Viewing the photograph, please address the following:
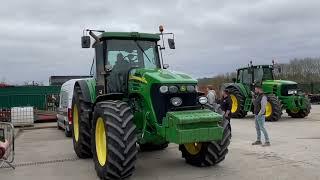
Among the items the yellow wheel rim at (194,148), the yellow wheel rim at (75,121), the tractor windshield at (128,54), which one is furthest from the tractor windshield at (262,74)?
the yellow wheel rim at (194,148)

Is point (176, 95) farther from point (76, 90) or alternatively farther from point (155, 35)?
point (76, 90)

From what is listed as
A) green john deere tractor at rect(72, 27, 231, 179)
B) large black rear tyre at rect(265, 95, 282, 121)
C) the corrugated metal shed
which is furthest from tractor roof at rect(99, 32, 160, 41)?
the corrugated metal shed

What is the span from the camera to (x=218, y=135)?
776 cm

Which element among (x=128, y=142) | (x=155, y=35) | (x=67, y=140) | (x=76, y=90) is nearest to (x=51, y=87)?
(x=67, y=140)

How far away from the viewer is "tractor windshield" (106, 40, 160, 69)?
969cm

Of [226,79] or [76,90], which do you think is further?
[226,79]

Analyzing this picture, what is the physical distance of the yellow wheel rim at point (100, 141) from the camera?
8.38 m

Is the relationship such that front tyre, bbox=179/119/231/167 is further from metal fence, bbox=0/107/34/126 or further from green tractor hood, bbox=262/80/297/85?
metal fence, bbox=0/107/34/126

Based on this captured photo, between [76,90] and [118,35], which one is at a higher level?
[118,35]

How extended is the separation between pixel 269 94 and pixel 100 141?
12843 millimetres

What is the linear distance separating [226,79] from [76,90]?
35.6m

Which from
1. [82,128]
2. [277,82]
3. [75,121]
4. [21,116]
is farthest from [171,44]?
[21,116]

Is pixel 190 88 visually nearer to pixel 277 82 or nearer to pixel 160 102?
pixel 160 102

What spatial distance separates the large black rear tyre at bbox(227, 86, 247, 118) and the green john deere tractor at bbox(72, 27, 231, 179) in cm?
1176
